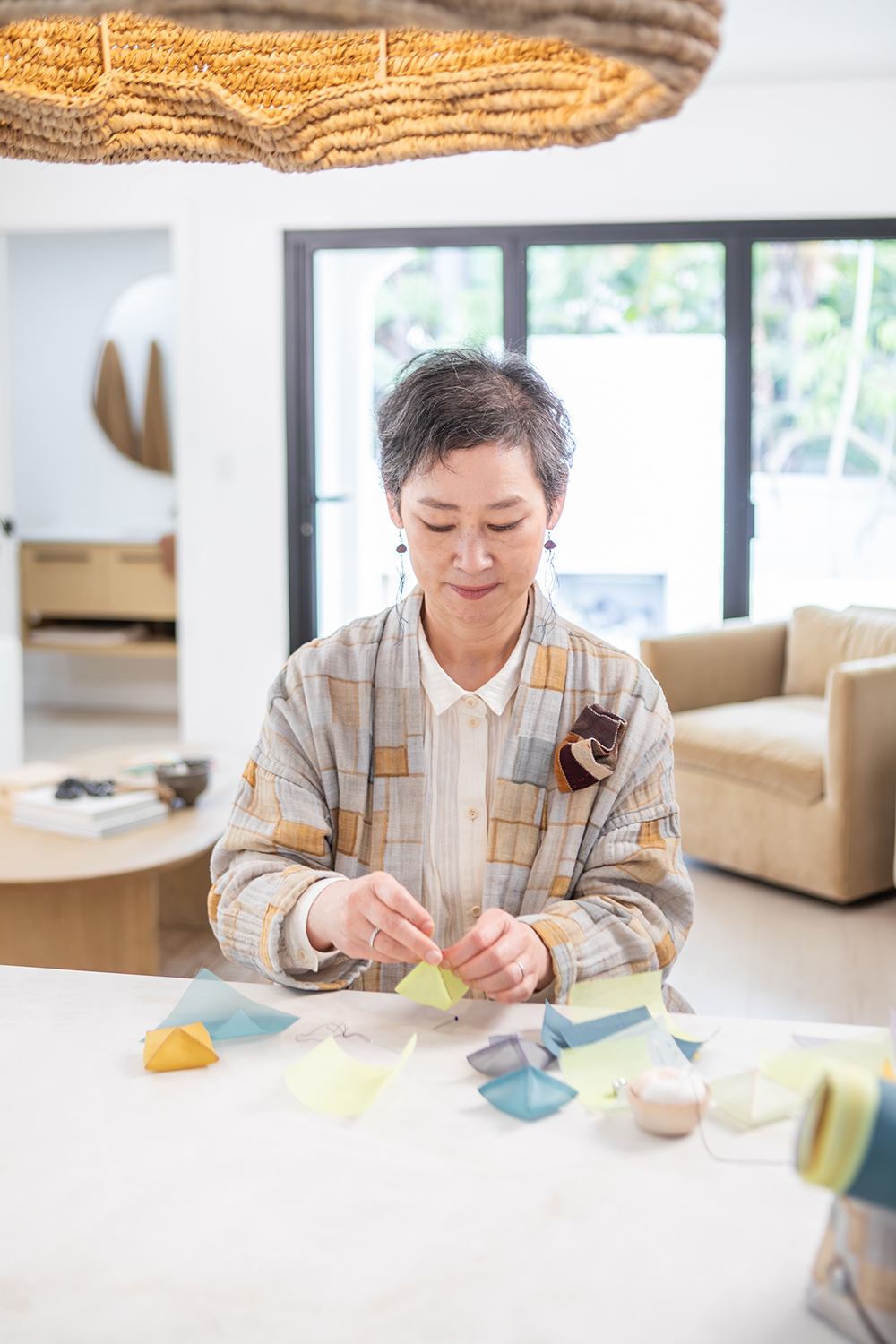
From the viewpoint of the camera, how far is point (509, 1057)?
96cm

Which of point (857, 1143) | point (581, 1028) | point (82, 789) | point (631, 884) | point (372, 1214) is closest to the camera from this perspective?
point (857, 1143)

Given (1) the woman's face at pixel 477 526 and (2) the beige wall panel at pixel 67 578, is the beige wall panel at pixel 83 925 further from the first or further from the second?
(2) the beige wall panel at pixel 67 578

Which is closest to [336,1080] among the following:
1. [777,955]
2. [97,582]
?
[777,955]

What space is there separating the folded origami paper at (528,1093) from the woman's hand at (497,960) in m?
0.13

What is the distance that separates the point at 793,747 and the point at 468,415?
2.56m

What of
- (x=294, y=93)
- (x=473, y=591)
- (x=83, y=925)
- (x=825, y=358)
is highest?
(x=825, y=358)

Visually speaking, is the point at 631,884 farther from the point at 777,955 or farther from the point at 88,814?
the point at 777,955

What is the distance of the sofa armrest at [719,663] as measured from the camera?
13.2 feet

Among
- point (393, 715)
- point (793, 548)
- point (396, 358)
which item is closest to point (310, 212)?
point (396, 358)

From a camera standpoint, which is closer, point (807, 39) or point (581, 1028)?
point (581, 1028)

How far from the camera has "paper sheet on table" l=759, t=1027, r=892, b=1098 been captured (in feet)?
3.03

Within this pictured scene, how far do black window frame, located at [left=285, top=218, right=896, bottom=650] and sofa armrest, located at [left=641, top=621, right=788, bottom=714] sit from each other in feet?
2.48

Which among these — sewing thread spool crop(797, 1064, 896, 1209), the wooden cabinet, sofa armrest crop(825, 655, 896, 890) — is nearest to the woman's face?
sewing thread spool crop(797, 1064, 896, 1209)

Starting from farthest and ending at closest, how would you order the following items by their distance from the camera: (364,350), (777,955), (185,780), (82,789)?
(364,350), (777,955), (185,780), (82,789)
